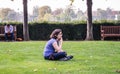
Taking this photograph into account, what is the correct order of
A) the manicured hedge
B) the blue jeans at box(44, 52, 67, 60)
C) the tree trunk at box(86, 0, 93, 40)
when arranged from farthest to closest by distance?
the manicured hedge, the tree trunk at box(86, 0, 93, 40), the blue jeans at box(44, 52, 67, 60)

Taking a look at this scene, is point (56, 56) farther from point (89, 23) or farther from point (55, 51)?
point (89, 23)

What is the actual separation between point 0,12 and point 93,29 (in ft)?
195

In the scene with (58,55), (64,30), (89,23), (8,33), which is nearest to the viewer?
(58,55)

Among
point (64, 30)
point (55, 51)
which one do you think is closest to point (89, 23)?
point (64, 30)

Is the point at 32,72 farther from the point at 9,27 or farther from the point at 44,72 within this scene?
the point at 9,27

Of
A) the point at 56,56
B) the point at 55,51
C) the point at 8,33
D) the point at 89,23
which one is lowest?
the point at 56,56

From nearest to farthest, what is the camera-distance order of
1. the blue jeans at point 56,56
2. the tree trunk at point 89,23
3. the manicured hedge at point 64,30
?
the blue jeans at point 56,56 < the tree trunk at point 89,23 < the manicured hedge at point 64,30

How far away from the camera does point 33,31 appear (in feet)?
103

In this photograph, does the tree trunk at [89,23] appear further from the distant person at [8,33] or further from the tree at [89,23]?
A: the distant person at [8,33]

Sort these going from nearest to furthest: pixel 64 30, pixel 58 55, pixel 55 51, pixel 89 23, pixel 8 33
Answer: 1. pixel 58 55
2. pixel 55 51
3. pixel 8 33
4. pixel 89 23
5. pixel 64 30

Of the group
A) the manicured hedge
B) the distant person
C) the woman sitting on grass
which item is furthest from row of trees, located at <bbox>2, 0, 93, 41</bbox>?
the woman sitting on grass

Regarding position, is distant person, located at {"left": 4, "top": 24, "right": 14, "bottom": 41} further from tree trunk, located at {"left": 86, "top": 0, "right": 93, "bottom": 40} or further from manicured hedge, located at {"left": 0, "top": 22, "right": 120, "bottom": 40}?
tree trunk, located at {"left": 86, "top": 0, "right": 93, "bottom": 40}

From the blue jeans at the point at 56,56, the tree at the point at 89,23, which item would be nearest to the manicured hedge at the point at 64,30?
the tree at the point at 89,23

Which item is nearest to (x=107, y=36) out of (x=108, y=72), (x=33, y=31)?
(x=33, y=31)
